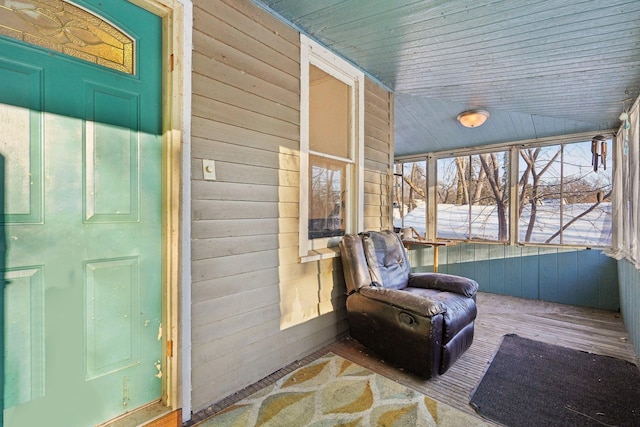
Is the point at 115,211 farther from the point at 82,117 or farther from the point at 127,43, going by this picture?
the point at 127,43

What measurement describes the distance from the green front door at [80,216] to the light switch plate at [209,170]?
24cm

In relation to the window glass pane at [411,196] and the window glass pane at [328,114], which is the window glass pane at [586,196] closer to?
the window glass pane at [411,196]

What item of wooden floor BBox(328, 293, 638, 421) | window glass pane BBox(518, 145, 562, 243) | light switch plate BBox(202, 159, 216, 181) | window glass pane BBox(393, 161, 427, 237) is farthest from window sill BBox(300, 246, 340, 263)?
window glass pane BBox(518, 145, 562, 243)

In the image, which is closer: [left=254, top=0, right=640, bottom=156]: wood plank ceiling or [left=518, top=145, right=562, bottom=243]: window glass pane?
[left=254, top=0, right=640, bottom=156]: wood plank ceiling

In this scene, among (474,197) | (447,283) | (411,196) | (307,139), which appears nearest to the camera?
(307,139)

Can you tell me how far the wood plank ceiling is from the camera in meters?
1.87

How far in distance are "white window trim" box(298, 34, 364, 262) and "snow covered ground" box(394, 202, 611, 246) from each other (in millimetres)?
2692

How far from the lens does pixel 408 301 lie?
2.16 metres

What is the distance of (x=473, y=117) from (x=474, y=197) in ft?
5.08

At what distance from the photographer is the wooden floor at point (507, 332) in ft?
6.90

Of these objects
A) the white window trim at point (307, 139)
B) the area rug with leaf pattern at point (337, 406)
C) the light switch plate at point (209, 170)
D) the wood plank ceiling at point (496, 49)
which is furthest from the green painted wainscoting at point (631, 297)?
the light switch plate at point (209, 170)

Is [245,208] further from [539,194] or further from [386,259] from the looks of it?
[539,194]

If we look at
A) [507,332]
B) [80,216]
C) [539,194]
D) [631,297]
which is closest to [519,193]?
[539,194]

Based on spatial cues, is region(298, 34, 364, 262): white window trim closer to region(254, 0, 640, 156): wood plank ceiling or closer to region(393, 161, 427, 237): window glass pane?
region(254, 0, 640, 156): wood plank ceiling
